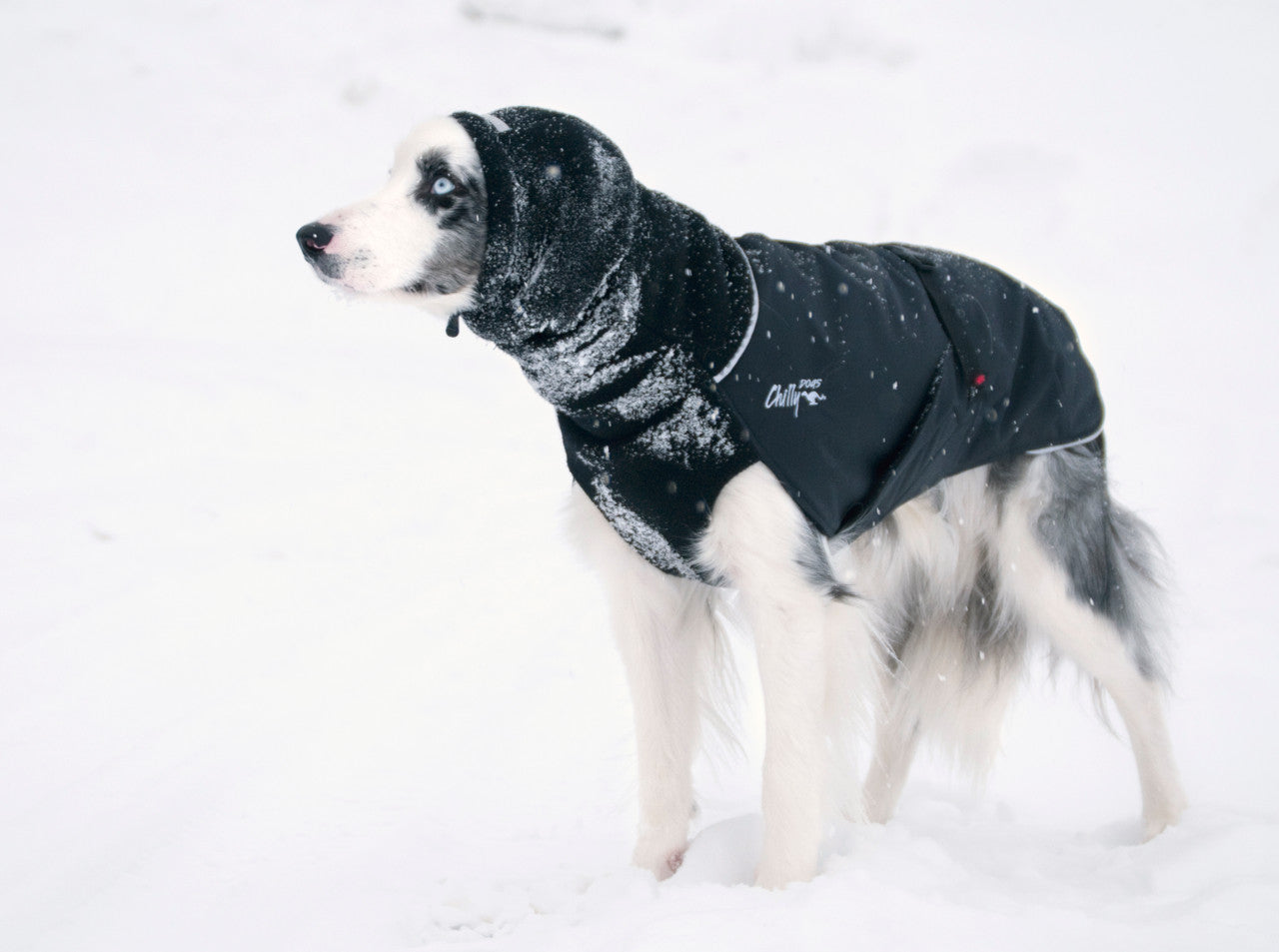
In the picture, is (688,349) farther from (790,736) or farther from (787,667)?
(790,736)

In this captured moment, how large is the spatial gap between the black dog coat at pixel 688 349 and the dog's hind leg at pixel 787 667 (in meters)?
0.08

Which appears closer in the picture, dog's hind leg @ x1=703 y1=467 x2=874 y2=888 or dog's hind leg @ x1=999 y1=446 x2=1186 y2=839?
dog's hind leg @ x1=703 y1=467 x2=874 y2=888

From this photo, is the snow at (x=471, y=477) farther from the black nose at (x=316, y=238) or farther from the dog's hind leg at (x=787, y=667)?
the black nose at (x=316, y=238)

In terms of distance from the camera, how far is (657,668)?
2.51m

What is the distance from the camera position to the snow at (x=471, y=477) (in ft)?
7.43

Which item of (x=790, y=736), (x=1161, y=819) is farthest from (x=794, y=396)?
(x=1161, y=819)

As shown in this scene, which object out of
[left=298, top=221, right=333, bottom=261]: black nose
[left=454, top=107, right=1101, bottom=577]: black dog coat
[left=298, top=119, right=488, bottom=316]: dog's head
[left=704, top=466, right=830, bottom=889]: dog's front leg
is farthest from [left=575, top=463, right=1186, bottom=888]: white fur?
[left=298, top=221, right=333, bottom=261]: black nose

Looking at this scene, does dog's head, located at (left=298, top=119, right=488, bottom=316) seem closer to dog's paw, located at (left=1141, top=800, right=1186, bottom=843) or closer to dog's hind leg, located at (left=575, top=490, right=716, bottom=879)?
dog's hind leg, located at (left=575, top=490, right=716, bottom=879)

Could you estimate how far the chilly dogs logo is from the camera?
208 centimetres

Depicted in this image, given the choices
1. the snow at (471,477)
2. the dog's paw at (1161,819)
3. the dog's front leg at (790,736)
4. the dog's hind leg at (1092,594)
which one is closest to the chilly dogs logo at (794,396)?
the dog's front leg at (790,736)

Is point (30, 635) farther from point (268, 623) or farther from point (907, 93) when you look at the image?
point (907, 93)

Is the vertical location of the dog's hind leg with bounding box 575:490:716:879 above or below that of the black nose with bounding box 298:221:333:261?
below

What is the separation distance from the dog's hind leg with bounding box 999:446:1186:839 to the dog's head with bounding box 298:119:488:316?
5.03 feet

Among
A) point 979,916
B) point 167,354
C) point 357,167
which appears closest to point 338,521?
point 167,354
